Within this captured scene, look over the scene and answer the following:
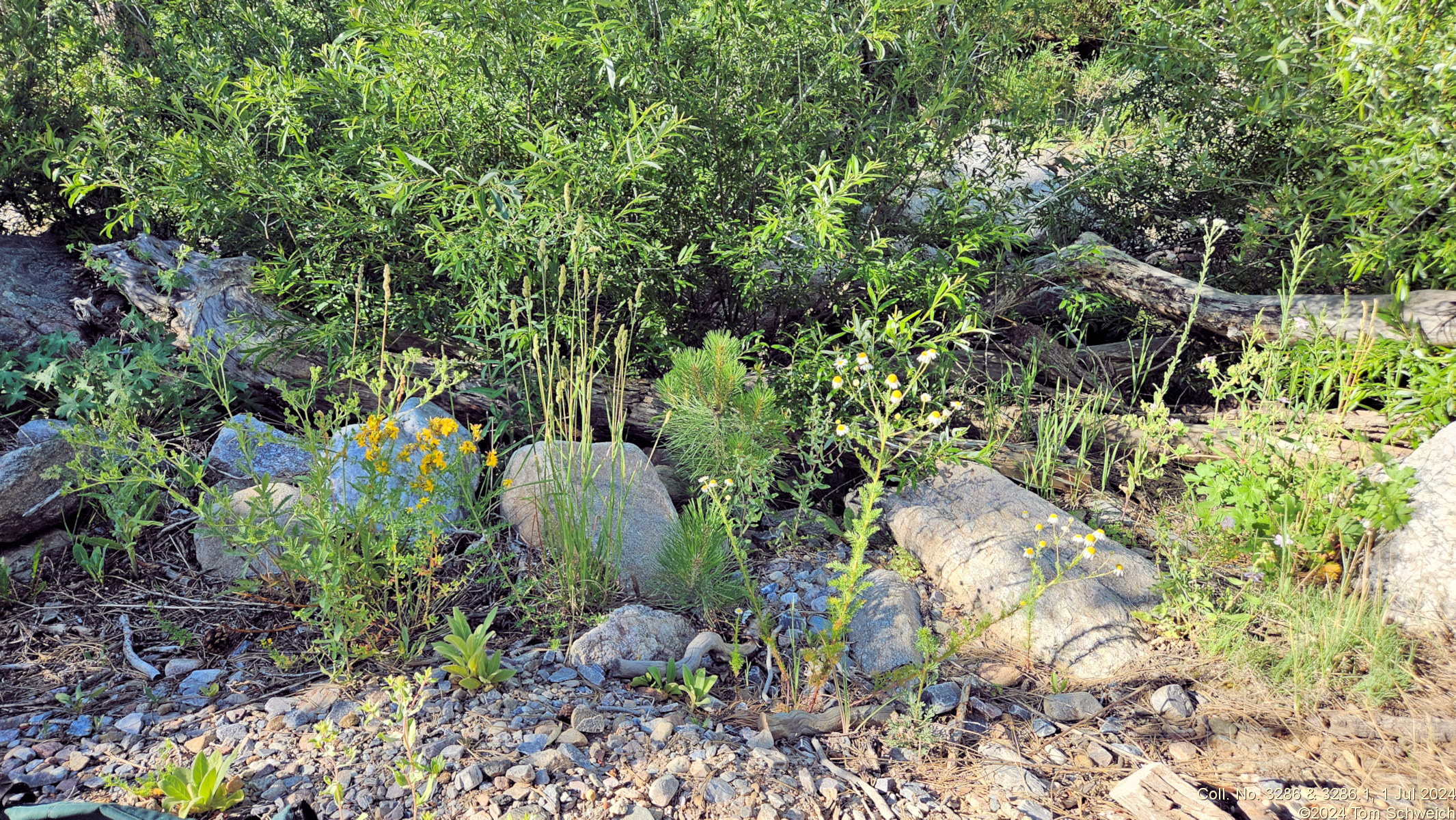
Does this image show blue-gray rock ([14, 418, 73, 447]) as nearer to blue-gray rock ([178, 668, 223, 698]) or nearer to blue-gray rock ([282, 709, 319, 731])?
blue-gray rock ([178, 668, 223, 698])

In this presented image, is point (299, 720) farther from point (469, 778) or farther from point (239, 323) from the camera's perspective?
point (239, 323)

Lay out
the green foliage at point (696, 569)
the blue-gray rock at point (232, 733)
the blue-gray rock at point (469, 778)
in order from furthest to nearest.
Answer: the green foliage at point (696, 569) < the blue-gray rock at point (232, 733) < the blue-gray rock at point (469, 778)

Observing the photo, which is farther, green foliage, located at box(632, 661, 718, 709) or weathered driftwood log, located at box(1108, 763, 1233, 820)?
green foliage, located at box(632, 661, 718, 709)

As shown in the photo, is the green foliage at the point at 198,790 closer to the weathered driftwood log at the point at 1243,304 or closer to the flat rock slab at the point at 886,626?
the flat rock slab at the point at 886,626

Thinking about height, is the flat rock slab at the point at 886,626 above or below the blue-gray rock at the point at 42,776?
below

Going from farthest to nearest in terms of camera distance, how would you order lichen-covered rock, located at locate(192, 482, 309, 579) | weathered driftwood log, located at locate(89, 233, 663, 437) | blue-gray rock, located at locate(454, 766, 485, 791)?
weathered driftwood log, located at locate(89, 233, 663, 437) → lichen-covered rock, located at locate(192, 482, 309, 579) → blue-gray rock, located at locate(454, 766, 485, 791)

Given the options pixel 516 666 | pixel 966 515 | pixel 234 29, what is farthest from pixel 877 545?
pixel 234 29

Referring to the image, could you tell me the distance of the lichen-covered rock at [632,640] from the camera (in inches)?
104

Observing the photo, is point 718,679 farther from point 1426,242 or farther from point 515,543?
point 1426,242

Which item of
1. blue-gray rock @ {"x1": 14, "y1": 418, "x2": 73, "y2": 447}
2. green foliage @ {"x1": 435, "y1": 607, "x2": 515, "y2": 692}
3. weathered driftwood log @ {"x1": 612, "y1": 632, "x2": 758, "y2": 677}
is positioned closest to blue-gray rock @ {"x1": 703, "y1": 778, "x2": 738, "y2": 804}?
weathered driftwood log @ {"x1": 612, "y1": 632, "x2": 758, "y2": 677}

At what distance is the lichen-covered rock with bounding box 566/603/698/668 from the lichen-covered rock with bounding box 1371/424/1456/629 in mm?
2258

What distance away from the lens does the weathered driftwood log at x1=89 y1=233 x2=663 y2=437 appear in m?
3.80

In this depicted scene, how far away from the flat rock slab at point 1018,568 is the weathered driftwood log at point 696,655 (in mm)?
859

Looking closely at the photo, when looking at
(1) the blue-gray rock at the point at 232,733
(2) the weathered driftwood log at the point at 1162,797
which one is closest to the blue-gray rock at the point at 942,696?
(2) the weathered driftwood log at the point at 1162,797
